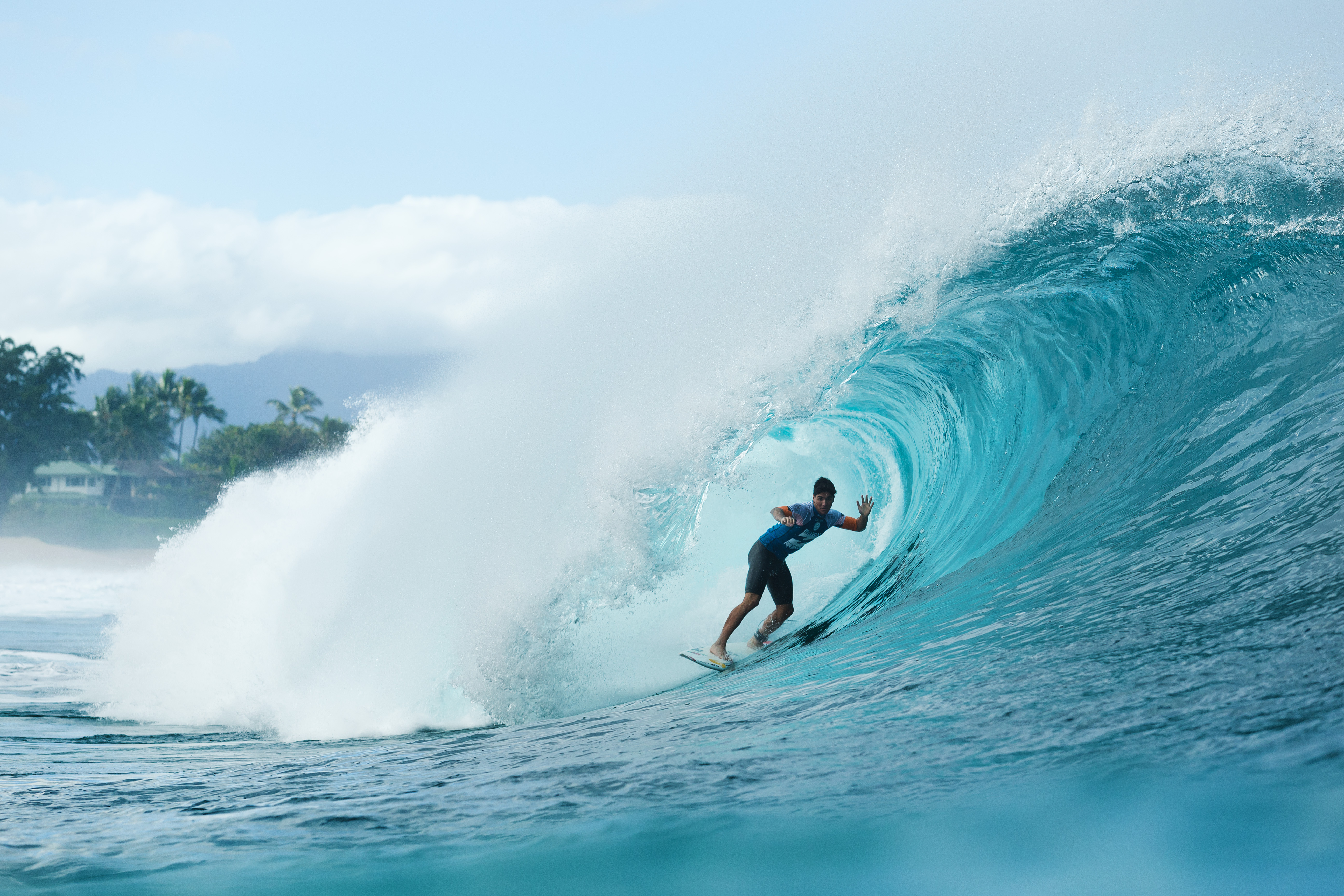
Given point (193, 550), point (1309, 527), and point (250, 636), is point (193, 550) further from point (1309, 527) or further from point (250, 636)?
point (1309, 527)

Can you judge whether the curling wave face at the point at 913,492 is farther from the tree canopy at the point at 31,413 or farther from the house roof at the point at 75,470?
the house roof at the point at 75,470

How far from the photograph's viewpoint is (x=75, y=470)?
69.0m

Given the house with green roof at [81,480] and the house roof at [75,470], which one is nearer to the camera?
the house with green roof at [81,480]

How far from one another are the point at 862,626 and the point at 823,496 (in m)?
0.91

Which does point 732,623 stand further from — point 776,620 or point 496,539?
point 496,539

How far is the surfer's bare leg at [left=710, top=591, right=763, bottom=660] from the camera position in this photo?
6363 mm

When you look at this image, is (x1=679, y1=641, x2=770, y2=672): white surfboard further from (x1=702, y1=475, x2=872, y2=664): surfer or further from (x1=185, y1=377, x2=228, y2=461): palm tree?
(x1=185, y1=377, x2=228, y2=461): palm tree

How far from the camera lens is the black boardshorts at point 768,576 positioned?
6.62 m

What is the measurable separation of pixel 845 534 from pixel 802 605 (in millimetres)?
1543

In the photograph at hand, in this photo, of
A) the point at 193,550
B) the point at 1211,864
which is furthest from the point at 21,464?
the point at 1211,864

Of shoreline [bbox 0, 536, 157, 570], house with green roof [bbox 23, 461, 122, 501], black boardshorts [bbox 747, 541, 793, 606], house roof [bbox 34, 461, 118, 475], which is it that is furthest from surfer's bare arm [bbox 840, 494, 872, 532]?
house roof [bbox 34, 461, 118, 475]

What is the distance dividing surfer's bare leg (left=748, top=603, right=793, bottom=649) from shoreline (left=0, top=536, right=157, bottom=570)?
4807 cm

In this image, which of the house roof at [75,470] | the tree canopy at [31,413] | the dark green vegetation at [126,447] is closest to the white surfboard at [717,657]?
the dark green vegetation at [126,447]

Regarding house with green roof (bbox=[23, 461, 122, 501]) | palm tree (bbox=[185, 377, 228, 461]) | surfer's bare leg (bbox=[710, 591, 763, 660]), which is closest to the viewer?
surfer's bare leg (bbox=[710, 591, 763, 660])
